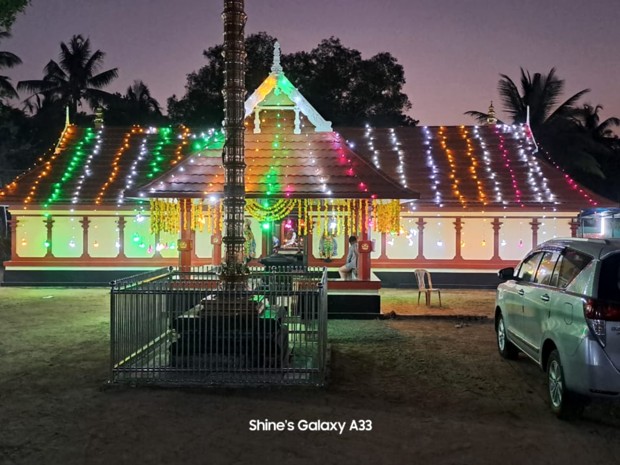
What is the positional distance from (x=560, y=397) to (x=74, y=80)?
40.0 metres

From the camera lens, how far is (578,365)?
17.8 feet

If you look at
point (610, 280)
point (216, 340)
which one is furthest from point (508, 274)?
point (216, 340)

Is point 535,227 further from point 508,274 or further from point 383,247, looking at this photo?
point 508,274

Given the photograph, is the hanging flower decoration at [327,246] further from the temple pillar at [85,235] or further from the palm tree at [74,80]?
the palm tree at [74,80]

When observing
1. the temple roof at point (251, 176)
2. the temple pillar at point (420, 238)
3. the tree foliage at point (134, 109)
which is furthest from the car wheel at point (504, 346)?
the tree foliage at point (134, 109)

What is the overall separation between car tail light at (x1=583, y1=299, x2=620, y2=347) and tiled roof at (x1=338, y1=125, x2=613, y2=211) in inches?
507

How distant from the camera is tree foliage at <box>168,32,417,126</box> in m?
34.7

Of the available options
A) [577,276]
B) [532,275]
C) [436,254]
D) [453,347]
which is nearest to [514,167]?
[436,254]

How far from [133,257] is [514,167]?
13537 mm

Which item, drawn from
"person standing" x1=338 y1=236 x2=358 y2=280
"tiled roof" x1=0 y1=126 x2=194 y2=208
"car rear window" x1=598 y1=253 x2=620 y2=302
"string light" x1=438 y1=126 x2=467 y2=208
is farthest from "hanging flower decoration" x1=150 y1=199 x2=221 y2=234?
"car rear window" x1=598 y1=253 x2=620 y2=302

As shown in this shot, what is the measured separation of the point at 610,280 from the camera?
17.7 ft

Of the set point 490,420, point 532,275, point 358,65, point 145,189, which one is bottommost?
point 490,420

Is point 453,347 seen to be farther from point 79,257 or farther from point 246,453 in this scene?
point 79,257

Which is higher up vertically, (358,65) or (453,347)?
(358,65)
